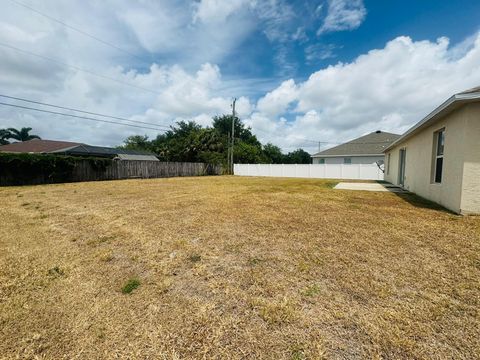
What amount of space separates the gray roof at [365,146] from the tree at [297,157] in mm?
17464

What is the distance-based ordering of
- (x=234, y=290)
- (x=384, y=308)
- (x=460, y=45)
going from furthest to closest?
1. (x=460, y=45)
2. (x=234, y=290)
3. (x=384, y=308)

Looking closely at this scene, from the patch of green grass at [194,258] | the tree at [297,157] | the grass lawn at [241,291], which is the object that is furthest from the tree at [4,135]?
the patch of green grass at [194,258]

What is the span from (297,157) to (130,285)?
149 ft

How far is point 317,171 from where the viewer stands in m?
23.1

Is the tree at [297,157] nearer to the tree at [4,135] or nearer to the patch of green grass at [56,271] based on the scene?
the patch of green grass at [56,271]

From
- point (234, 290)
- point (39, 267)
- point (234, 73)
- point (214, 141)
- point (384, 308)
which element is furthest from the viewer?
point (214, 141)

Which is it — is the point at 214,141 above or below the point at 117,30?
below

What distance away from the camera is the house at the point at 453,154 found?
4.95 meters

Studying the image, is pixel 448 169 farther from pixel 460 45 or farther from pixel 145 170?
pixel 145 170

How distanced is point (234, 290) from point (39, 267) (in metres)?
2.49

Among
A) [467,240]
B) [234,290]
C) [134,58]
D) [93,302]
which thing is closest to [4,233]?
[93,302]

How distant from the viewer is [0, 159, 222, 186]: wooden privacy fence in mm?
12727

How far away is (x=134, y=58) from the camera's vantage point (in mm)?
15938

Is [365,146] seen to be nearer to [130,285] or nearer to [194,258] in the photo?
[194,258]
